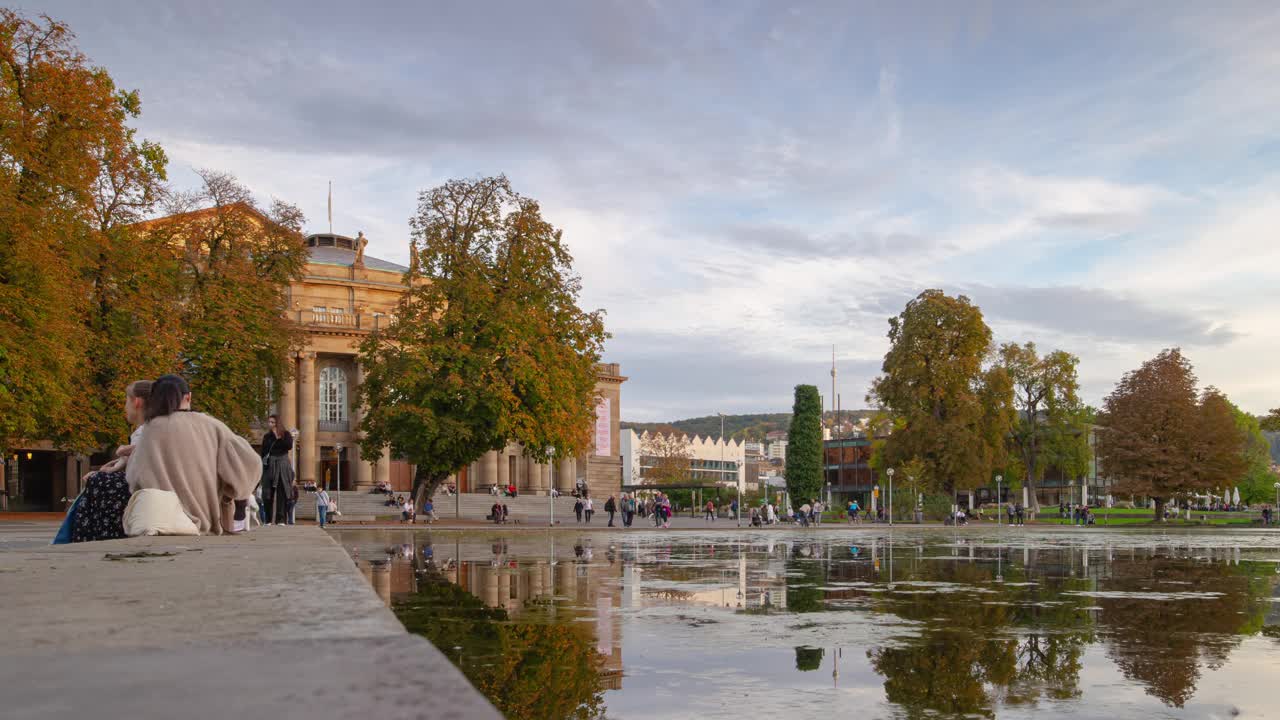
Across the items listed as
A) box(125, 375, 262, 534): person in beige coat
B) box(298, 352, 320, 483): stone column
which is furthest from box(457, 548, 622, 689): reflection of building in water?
box(298, 352, 320, 483): stone column

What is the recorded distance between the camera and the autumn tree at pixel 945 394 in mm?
71000

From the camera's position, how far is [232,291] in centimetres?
4394

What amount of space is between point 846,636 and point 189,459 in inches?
245

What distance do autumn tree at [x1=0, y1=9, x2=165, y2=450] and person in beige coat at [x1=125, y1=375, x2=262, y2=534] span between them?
20.6 metres

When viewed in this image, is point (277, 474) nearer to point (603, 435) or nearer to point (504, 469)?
point (504, 469)

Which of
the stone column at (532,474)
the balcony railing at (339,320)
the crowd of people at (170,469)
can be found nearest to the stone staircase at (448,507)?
the stone column at (532,474)

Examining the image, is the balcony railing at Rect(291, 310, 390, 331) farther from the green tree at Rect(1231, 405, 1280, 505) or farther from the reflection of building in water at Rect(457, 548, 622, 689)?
the green tree at Rect(1231, 405, 1280, 505)

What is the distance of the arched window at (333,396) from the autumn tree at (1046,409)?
45.1 meters

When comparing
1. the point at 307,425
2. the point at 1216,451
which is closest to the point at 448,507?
the point at 307,425

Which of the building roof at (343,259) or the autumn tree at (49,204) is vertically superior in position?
the building roof at (343,259)

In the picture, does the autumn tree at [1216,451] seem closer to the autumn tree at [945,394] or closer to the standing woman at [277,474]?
the autumn tree at [945,394]

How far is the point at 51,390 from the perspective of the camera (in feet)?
99.1

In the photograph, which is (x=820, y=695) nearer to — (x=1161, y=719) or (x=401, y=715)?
(x=1161, y=719)

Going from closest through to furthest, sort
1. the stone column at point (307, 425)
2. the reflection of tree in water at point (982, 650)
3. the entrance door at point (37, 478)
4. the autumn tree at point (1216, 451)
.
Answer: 1. the reflection of tree in water at point (982, 650)
2. the autumn tree at point (1216, 451)
3. the entrance door at point (37, 478)
4. the stone column at point (307, 425)
